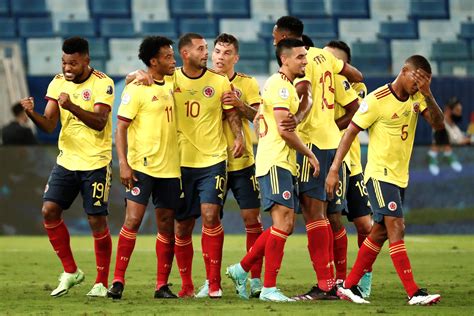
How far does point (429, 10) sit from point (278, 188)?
14.6 m

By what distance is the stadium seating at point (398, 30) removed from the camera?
22.4 m

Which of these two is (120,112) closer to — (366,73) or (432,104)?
(432,104)

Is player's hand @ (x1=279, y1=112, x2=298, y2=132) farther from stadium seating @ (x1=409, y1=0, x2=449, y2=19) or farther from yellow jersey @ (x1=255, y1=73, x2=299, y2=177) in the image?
stadium seating @ (x1=409, y1=0, x2=449, y2=19)

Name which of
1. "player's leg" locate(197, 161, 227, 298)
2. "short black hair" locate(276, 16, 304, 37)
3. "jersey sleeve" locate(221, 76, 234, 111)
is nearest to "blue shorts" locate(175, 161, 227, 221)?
"player's leg" locate(197, 161, 227, 298)

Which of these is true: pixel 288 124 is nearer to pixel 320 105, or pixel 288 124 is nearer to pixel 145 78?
pixel 320 105

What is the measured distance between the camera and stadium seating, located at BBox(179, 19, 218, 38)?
21.6 meters

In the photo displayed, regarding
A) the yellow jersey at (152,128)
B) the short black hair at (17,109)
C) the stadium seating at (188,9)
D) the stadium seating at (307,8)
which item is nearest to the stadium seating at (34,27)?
the stadium seating at (188,9)

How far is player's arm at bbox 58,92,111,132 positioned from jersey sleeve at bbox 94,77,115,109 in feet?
0.11

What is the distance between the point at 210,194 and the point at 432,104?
1.82 m

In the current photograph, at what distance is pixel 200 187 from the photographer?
9.24 meters

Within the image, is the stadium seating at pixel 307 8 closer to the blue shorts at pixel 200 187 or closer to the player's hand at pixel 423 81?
the blue shorts at pixel 200 187

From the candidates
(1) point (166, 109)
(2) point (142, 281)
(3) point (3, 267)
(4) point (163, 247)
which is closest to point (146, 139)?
(1) point (166, 109)

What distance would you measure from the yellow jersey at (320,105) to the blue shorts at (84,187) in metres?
1.62

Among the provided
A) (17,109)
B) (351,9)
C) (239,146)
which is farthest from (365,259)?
(351,9)
